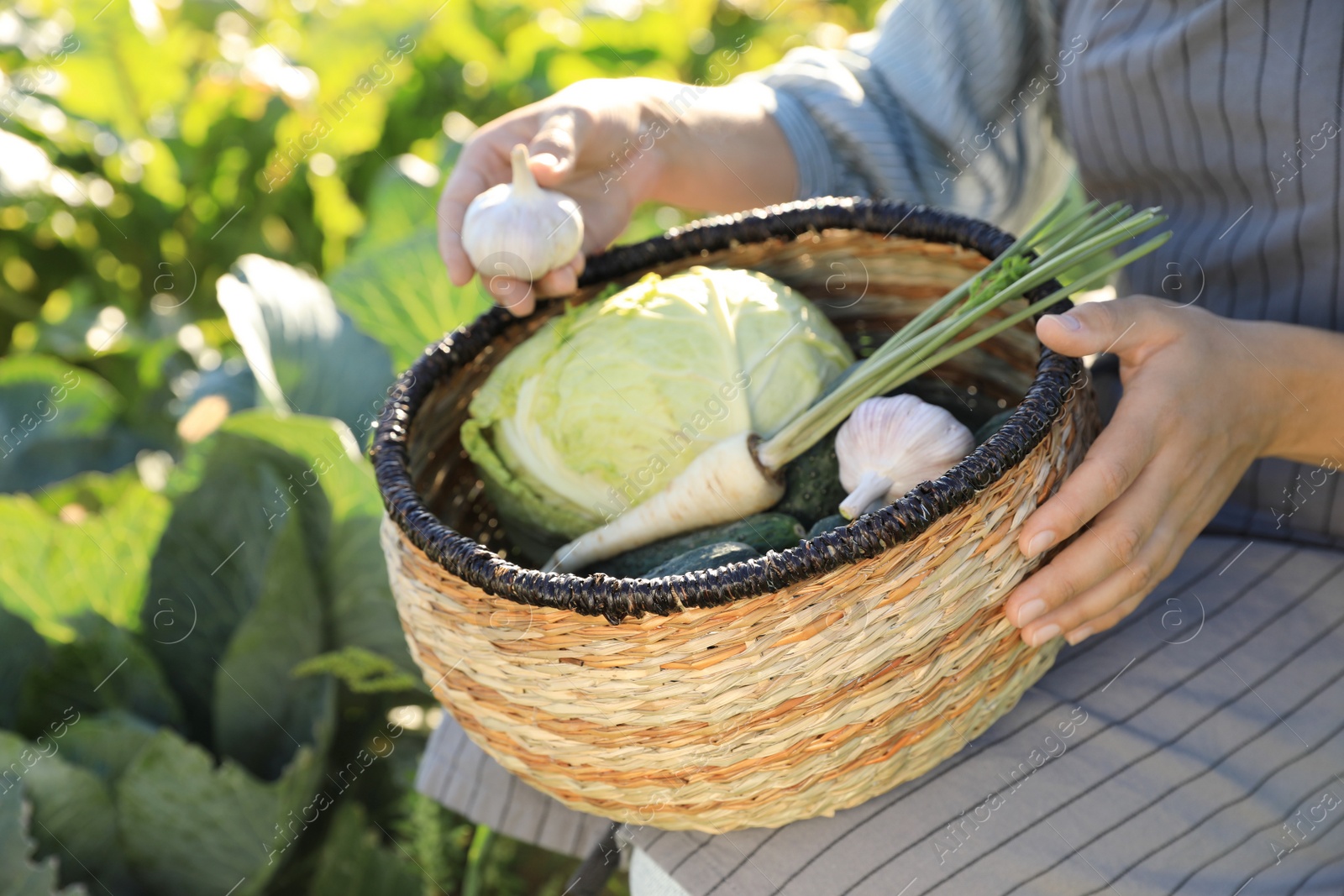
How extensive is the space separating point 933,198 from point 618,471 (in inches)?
29.0

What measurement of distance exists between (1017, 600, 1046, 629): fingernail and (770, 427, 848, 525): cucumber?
28 cm

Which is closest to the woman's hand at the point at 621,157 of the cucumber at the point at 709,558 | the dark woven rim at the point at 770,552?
the dark woven rim at the point at 770,552

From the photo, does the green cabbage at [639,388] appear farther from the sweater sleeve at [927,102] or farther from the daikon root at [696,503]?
the sweater sleeve at [927,102]

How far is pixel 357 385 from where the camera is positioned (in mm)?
1980

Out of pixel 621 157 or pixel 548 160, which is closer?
pixel 548 160

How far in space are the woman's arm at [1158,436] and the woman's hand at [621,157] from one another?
0.62 meters

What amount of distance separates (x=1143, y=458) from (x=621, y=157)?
2.53ft

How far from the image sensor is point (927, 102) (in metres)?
1.54

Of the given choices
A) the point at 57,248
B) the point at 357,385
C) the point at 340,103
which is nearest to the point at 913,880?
the point at 357,385

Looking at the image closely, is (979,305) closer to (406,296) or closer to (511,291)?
(511,291)

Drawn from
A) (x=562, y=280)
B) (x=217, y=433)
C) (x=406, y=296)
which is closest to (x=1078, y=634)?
(x=562, y=280)

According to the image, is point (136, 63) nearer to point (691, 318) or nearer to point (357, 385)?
point (357, 385)

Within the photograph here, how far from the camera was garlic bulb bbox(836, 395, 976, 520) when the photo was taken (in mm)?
1045

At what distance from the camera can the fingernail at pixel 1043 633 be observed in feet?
3.12
